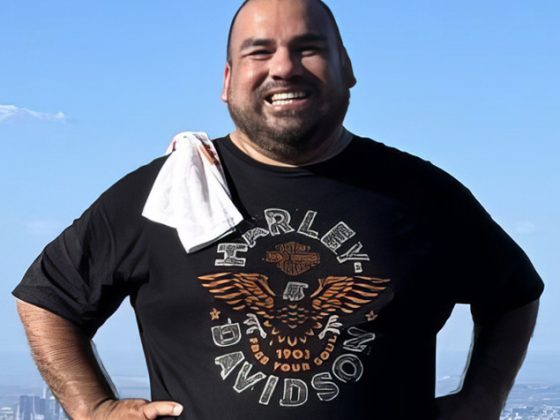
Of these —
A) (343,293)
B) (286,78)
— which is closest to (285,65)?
(286,78)

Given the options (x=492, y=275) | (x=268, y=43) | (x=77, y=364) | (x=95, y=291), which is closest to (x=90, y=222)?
(x=95, y=291)

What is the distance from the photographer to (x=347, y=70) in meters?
4.80

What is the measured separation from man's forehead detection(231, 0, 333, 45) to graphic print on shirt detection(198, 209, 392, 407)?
763mm

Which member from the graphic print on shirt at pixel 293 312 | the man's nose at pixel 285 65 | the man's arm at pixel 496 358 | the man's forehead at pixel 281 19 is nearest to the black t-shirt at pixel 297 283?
the graphic print on shirt at pixel 293 312

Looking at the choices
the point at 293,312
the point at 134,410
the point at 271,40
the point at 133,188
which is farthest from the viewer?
the point at 133,188

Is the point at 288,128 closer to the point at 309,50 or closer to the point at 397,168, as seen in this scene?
the point at 309,50

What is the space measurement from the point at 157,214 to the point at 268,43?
84 centimetres

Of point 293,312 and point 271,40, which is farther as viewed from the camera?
point 271,40

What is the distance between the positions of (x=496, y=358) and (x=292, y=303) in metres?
1.06

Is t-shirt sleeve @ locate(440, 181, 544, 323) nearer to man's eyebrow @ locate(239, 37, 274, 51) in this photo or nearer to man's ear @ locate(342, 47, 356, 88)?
man's ear @ locate(342, 47, 356, 88)

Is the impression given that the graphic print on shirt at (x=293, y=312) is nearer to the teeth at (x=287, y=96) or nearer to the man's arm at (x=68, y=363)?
the teeth at (x=287, y=96)

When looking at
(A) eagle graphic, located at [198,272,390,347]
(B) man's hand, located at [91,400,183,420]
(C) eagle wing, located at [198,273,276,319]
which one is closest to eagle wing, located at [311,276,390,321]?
(A) eagle graphic, located at [198,272,390,347]

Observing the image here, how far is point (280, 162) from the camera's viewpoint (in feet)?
15.2

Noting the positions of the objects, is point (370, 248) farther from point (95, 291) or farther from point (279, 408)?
point (95, 291)
